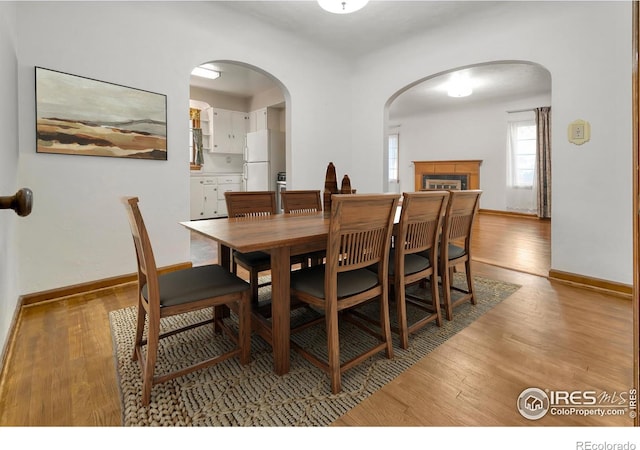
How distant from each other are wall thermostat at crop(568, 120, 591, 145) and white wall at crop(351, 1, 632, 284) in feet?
0.14

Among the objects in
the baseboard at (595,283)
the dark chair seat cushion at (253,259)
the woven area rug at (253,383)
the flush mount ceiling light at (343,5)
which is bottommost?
the woven area rug at (253,383)

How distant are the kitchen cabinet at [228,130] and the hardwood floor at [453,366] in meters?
4.74

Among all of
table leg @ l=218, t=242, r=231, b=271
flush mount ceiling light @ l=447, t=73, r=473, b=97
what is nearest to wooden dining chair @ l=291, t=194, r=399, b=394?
table leg @ l=218, t=242, r=231, b=271

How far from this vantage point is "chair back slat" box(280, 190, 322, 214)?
9.16 ft

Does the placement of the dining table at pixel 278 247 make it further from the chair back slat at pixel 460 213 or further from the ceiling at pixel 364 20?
the ceiling at pixel 364 20

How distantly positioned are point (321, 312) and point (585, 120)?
2724 millimetres

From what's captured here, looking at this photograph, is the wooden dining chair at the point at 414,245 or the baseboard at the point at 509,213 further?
the baseboard at the point at 509,213

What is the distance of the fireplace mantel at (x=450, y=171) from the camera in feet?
26.6

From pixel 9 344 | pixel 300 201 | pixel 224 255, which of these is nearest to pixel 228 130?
pixel 300 201

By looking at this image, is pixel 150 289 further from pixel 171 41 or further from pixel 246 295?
pixel 171 41

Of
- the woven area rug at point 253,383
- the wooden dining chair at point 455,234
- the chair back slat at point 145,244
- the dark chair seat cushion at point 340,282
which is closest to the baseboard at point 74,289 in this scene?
the woven area rug at point 253,383

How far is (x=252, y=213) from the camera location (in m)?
2.59

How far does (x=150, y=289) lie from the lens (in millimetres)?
1389
